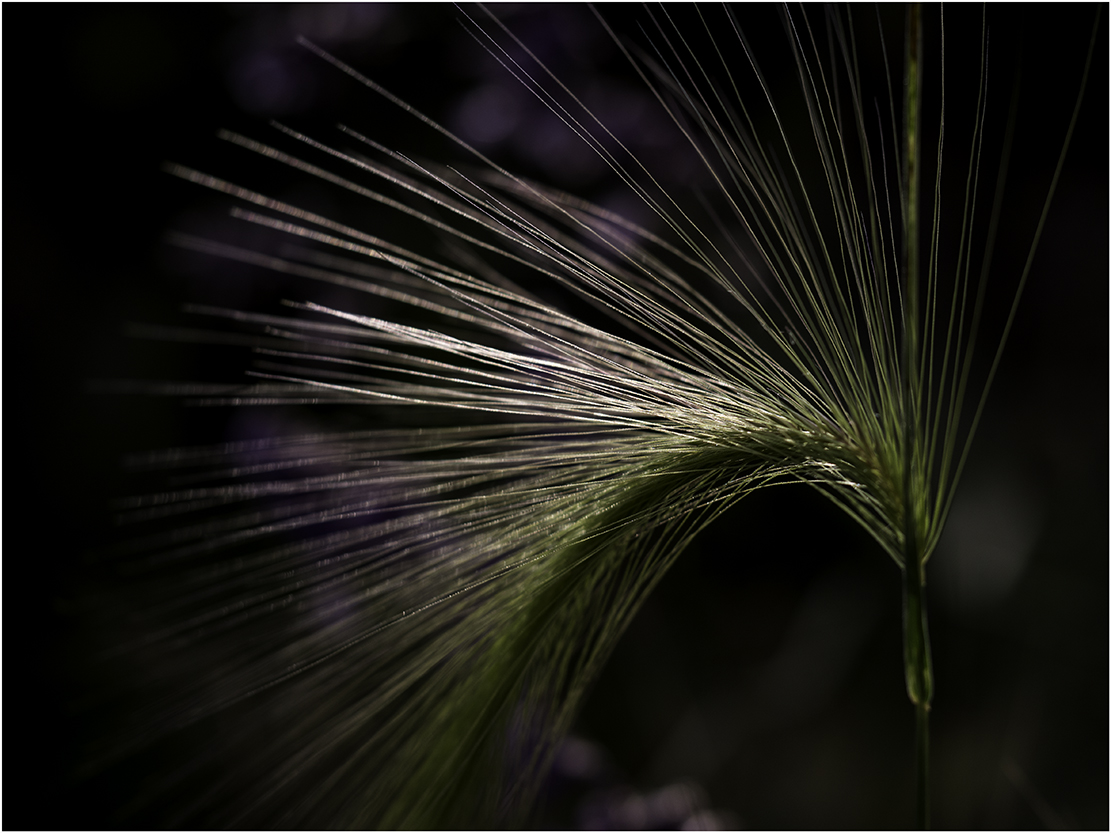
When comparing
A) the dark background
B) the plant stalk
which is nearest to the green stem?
the plant stalk

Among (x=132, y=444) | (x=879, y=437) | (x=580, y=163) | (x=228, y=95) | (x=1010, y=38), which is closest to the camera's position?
(x=879, y=437)

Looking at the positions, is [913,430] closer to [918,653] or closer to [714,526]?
[918,653]

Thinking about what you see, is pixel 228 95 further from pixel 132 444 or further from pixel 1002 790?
pixel 1002 790

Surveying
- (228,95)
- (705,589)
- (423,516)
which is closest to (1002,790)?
(705,589)

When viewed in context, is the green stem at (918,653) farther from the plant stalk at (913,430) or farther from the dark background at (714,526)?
the dark background at (714,526)

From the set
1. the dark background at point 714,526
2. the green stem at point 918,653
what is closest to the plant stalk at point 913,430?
the green stem at point 918,653

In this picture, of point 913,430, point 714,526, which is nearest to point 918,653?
point 913,430

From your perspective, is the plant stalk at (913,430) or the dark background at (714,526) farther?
the dark background at (714,526)

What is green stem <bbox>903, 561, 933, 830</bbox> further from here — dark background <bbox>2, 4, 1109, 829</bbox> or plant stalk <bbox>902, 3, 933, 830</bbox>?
dark background <bbox>2, 4, 1109, 829</bbox>
